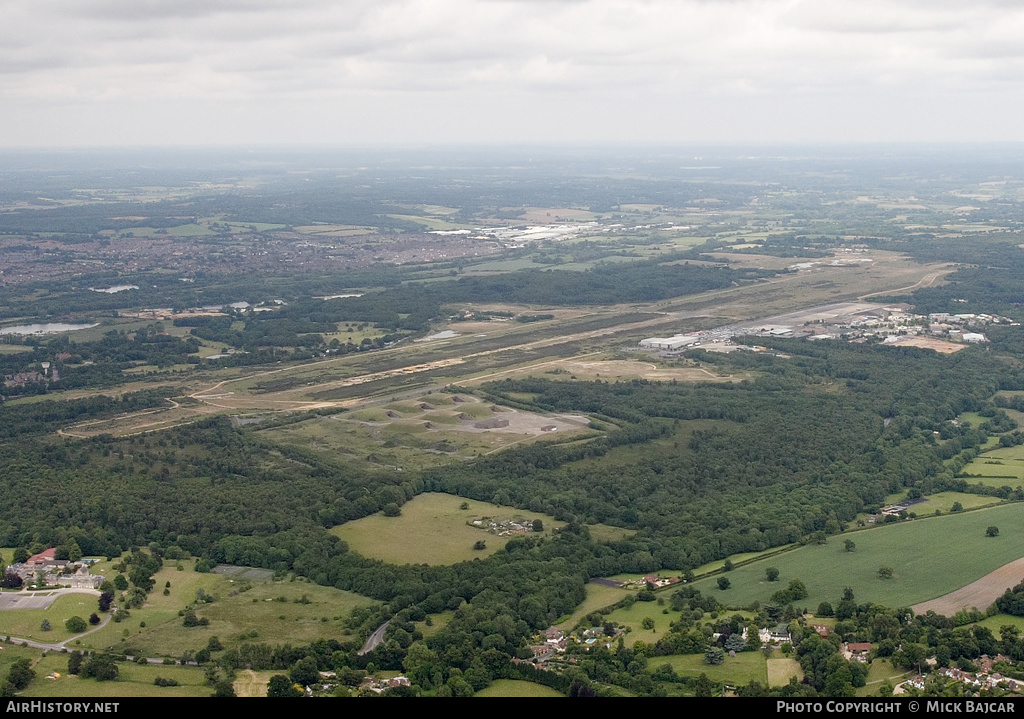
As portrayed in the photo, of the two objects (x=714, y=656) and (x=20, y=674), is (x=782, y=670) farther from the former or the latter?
(x=20, y=674)

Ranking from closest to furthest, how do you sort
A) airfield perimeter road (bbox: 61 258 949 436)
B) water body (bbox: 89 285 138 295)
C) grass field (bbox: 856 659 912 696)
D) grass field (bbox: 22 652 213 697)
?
1. grass field (bbox: 856 659 912 696)
2. grass field (bbox: 22 652 213 697)
3. airfield perimeter road (bbox: 61 258 949 436)
4. water body (bbox: 89 285 138 295)

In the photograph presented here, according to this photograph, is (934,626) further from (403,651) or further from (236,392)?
(236,392)

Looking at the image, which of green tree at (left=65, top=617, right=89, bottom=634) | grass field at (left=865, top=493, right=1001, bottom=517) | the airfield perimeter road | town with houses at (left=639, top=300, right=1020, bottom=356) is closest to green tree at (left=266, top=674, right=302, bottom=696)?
green tree at (left=65, top=617, right=89, bottom=634)

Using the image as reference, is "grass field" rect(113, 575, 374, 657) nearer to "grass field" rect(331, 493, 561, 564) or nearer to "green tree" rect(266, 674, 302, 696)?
"green tree" rect(266, 674, 302, 696)

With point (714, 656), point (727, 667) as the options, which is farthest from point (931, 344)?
point (727, 667)

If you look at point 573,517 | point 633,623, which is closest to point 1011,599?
point 633,623

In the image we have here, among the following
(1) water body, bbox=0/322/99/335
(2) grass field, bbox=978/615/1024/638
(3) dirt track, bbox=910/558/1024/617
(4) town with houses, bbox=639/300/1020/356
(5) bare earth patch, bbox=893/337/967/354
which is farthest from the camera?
(1) water body, bbox=0/322/99/335
